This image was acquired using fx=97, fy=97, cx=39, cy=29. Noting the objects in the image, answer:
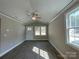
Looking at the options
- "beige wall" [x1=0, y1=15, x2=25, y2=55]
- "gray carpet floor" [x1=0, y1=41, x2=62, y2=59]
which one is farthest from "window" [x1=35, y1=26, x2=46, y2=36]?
"gray carpet floor" [x1=0, y1=41, x2=62, y2=59]

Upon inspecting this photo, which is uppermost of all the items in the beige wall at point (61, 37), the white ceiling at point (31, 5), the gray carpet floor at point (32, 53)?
the white ceiling at point (31, 5)

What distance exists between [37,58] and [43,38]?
8697 mm

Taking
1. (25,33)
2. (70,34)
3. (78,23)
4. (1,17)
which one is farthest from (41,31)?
(78,23)

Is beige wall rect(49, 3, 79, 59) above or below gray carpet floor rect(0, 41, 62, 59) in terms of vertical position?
above

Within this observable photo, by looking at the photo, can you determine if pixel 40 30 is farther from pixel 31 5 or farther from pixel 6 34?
pixel 31 5

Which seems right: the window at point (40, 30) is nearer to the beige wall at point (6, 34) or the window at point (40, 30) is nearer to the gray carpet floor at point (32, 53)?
the beige wall at point (6, 34)

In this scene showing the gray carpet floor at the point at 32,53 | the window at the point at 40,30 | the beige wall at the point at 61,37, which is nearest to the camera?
the beige wall at the point at 61,37

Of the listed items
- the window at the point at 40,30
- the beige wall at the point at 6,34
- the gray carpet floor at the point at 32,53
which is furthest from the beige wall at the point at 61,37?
the window at the point at 40,30

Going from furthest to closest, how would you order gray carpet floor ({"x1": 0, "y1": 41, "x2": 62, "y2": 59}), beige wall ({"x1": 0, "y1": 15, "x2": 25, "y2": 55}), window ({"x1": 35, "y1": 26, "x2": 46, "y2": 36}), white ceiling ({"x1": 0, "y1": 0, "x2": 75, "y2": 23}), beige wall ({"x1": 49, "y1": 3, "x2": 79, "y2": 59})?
window ({"x1": 35, "y1": 26, "x2": 46, "y2": 36}), beige wall ({"x1": 0, "y1": 15, "x2": 25, "y2": 55}), gray carpet floor ({"x1": 0, "y1": 41, "x2": 62, "y2": 59}), beige wall ({"x1": 49, "y1": 3, "x2": 79, "y2": 59}), white ceiling ({"x1": 0, "y1": 0, "x2": 75, "y2": 23})

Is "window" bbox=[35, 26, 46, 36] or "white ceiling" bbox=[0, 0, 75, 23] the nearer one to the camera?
"white ceiling" bbox=[0, 0, 75, 23]

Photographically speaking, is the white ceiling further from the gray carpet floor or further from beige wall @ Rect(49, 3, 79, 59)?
the gray carpet floor

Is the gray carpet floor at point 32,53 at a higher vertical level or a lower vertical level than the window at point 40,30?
lower

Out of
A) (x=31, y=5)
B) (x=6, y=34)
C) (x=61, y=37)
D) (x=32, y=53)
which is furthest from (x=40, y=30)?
(x=61, y=37)

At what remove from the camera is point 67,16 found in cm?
427
